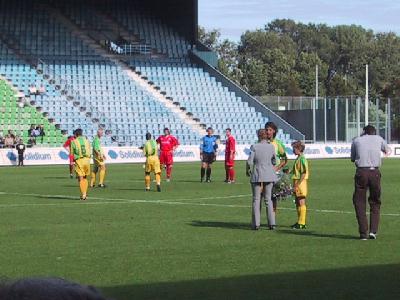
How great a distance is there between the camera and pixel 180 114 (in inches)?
2341

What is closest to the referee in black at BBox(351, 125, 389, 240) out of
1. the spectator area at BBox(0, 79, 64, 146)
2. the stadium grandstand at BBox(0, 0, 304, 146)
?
the spectator area at BBox(0, 79, 64, 146)

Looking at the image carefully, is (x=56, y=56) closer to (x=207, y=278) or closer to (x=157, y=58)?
(x=157, y=58)

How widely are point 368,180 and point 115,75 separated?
47.0m

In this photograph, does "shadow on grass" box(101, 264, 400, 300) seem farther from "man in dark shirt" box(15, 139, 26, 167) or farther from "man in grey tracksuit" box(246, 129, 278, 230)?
"man in dark shirt" box(15, 139, 26, 167)

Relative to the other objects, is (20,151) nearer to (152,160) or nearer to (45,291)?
(152,160)

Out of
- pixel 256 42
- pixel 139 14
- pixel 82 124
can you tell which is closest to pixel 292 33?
pixel 256 42

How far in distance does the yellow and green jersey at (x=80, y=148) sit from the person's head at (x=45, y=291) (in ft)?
76.8

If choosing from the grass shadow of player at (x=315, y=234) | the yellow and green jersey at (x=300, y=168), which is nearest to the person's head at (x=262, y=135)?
the yellow and green jersey at (x=300, y=168)

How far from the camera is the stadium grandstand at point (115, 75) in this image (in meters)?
56.5

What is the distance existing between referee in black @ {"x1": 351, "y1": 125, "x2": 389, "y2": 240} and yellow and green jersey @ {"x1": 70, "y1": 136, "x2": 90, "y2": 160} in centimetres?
1095

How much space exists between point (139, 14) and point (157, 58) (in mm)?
4244

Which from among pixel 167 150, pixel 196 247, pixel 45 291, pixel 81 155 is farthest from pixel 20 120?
pixel 45 291

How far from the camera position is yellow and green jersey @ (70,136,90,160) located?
2484cm

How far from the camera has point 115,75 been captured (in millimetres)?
61125
